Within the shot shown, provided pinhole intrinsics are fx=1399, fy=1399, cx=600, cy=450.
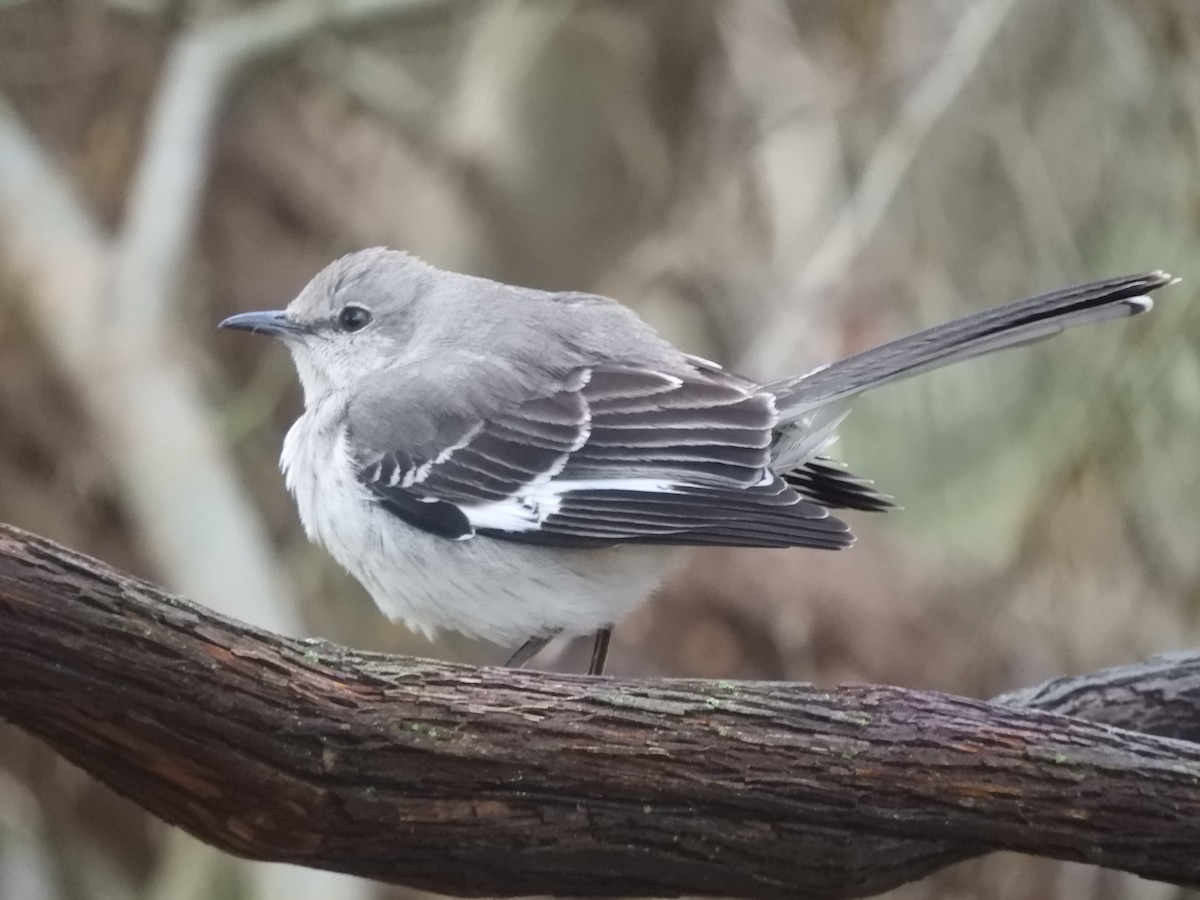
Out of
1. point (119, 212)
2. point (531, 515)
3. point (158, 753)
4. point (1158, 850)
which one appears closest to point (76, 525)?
point (119, 212)

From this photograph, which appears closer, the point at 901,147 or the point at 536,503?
the point at 536,503

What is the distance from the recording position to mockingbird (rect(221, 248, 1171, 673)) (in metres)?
2.21

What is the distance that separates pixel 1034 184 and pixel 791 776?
2303mm

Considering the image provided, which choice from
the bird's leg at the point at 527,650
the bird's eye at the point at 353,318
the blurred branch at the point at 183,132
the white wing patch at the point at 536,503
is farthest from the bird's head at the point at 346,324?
the blurred branch at the point at 183,132

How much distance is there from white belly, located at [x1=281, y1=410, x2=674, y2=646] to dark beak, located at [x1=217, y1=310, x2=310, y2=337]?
1.43ft

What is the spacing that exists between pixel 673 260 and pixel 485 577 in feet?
6.96

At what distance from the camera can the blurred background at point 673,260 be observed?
346cm

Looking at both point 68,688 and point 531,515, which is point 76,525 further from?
point 68,688

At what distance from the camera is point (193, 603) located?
1581 mm

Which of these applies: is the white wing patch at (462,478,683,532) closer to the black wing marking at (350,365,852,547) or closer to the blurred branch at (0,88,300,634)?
the black wing marking at (350,365,852,547)

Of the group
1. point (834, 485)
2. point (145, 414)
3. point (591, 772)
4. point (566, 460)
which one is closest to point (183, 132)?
point (145, 414)

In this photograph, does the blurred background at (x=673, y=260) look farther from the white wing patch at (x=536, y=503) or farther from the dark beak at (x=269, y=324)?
the white wing patch at (x=536, y=503)

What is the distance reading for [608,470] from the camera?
92.6 inches

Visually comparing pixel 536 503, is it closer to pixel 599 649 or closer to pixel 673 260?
pixel 599 649
